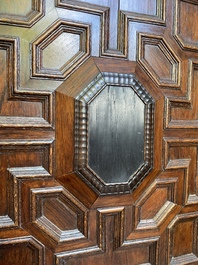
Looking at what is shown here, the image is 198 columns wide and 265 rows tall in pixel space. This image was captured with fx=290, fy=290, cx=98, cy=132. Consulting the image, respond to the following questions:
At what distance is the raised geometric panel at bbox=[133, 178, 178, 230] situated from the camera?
0.87 metres

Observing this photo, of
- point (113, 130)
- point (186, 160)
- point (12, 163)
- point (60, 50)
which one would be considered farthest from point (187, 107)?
point (12, 163)

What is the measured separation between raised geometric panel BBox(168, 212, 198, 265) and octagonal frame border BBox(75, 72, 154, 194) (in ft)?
0.70

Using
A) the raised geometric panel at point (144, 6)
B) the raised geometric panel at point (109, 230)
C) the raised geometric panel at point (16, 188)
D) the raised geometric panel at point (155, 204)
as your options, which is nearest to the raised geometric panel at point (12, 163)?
the raised geometric panel at point (16, 188)

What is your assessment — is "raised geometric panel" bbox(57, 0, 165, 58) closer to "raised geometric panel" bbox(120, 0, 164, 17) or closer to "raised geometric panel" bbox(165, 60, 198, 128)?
"raised geometric panel" bbox(120, 0, 164, 17)

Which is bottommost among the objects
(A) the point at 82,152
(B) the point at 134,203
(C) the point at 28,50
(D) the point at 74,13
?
(B) the point at 134,203

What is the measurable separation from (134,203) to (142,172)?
0.10 metres

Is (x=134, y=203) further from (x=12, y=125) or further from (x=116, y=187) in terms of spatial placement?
(x=12, y=125)

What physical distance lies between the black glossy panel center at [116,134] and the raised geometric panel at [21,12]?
0.26 m

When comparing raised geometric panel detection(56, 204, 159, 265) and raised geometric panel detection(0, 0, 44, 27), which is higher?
raised geometric panel detection(0, 0, 44, 27)

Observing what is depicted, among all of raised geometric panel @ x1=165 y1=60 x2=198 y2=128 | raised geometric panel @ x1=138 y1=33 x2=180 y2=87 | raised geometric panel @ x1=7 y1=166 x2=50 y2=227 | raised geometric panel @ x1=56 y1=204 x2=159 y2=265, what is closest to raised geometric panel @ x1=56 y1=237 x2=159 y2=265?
raised geometric panel @ x1=56 y1=204 x2=159 y2=265

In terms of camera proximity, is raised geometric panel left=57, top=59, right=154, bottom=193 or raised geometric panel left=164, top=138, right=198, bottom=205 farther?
raised geometric panel left=164, top=138, right=198, bottom=205

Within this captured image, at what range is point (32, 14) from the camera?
0.74 m

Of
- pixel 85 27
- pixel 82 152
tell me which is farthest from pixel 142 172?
pixel 85 27

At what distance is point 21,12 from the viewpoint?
733mm
